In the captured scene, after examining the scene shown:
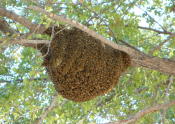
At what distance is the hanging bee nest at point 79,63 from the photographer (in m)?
3.77

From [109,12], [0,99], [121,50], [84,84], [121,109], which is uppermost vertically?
[109,12]

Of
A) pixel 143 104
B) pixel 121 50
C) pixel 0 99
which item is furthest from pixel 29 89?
pixel 143 104

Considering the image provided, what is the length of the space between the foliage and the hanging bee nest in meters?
0.21

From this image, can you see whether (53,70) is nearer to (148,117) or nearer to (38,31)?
(38,31)

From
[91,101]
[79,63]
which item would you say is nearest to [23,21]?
[79,63]

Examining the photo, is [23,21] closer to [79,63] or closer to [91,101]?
[79,63]

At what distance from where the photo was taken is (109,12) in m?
4.66

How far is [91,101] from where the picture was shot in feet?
18.1

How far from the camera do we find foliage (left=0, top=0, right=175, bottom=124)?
171 inches

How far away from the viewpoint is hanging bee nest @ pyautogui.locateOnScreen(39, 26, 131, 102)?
3.77 meters

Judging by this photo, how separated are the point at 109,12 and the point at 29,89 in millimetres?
1419

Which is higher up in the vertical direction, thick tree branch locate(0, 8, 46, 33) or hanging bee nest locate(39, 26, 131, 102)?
thick tree branch locate(0, 8, 46, 33)

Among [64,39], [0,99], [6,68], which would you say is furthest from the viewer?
[6,68]

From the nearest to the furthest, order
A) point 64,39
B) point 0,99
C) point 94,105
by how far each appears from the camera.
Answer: point 64,39 < point 0,99 < point 94,105
